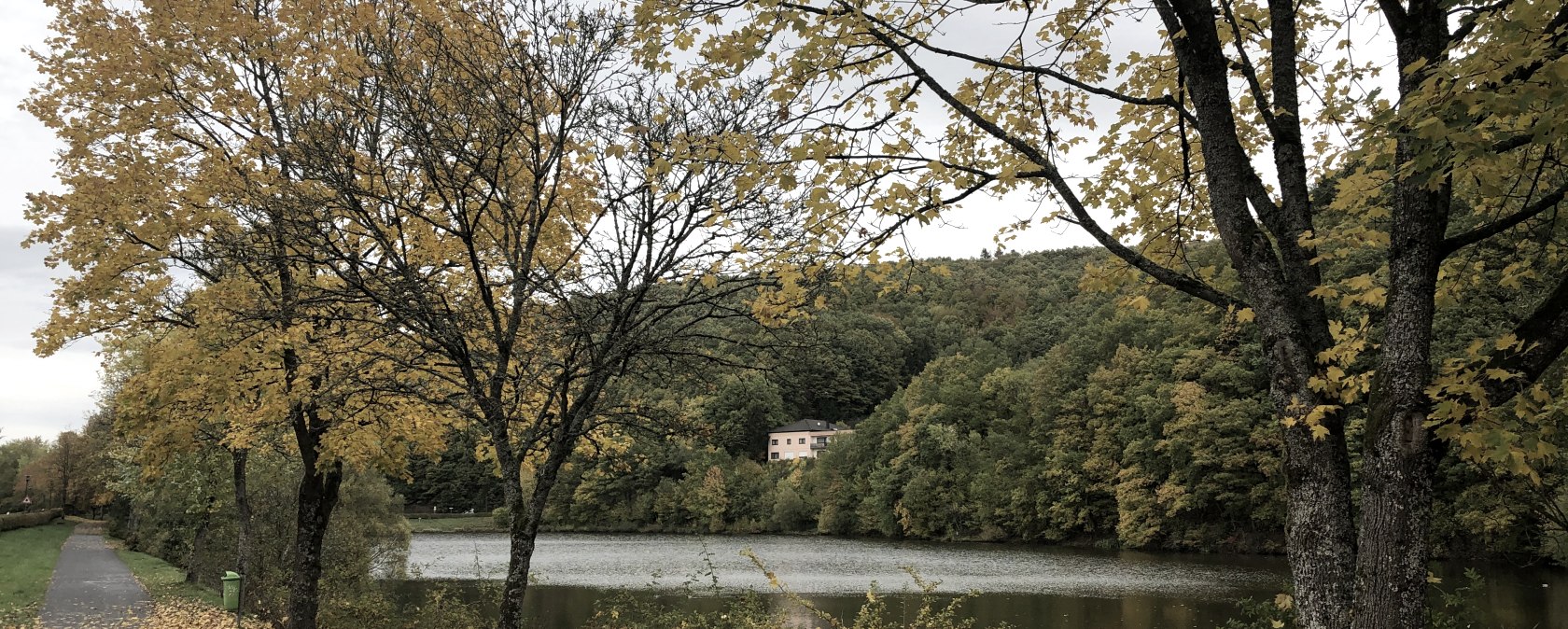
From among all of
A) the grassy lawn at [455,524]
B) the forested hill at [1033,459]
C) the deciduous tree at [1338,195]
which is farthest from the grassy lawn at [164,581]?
the grassy lawn at [455,524]

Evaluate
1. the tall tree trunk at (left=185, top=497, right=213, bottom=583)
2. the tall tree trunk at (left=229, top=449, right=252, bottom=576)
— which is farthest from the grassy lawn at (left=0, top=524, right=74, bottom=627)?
the tall tree trunk at (left=229, top=449, right=252, bottom=576)

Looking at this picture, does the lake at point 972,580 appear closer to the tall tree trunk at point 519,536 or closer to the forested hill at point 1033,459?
the forested hill at point 1033,459

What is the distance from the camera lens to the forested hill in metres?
38.7

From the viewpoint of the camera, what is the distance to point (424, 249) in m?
8.61

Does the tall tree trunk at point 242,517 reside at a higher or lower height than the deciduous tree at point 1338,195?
lower

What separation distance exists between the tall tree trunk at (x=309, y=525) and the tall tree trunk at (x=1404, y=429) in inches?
413

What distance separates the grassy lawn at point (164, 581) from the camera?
17.1 meters

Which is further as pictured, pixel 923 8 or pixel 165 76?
pixel 165 76

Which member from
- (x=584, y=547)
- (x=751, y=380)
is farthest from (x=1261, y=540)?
(x=751, y=380)

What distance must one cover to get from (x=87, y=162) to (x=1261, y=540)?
4395cm

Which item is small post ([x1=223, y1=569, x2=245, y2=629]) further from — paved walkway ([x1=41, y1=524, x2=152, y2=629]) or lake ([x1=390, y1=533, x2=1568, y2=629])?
lake ([x1=390, y1=533, x2=1568, y2=629])

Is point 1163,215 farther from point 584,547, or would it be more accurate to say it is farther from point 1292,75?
point 584,547

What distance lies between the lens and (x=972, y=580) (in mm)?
29422

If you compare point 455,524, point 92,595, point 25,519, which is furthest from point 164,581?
point 455,524
